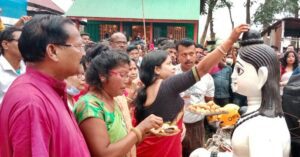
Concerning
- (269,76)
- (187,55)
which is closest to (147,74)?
(269,76)

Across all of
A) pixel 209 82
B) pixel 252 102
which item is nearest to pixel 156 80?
pixel 252 102

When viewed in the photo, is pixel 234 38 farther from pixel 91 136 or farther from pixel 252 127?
pixel 91 136

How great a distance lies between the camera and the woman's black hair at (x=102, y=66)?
2.07 m

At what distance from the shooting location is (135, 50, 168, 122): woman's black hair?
9.39 ft

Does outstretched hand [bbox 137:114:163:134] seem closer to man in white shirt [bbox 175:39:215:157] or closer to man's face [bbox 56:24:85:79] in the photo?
man's face [bbox 56:24:85:79]

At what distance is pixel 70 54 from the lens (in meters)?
1.53

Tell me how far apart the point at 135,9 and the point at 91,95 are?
12512 mm

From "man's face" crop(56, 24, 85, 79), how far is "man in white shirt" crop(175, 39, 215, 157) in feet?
8.55

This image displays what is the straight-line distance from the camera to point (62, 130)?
1420mm

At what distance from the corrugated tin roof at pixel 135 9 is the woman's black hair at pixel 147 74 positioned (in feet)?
35.8

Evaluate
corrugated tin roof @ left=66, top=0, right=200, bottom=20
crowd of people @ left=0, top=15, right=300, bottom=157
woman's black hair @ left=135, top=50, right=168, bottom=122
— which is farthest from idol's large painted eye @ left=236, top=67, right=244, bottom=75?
corrugated tin roof @ left=66, top=0, right=200, bottom=20

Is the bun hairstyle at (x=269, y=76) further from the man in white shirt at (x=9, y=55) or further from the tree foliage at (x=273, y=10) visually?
the tree foliage at (x=273, y=10)

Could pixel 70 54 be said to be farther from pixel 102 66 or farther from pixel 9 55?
pixel 9 55

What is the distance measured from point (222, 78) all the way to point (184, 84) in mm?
4318
